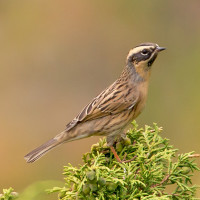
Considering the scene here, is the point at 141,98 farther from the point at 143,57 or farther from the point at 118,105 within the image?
the point at 143,57

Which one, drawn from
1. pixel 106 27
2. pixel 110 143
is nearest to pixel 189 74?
pixel 106 27

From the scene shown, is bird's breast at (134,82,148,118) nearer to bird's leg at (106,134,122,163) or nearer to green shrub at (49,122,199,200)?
bird's leg at (106,134,122,163)

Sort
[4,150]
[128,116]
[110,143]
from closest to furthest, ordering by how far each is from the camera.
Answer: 1. [110,143]
2. [128,116]
3. [4,150]

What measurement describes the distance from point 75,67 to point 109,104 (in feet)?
15.5

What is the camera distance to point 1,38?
10133mm

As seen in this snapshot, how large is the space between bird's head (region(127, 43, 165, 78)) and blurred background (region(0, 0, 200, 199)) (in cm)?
205

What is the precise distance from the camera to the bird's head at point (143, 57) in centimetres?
496

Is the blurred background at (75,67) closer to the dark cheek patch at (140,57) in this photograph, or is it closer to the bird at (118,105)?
the bird at (118,105)

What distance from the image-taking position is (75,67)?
32.3ft

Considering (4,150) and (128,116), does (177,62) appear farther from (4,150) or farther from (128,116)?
(128,116)

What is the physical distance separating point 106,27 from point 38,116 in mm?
2253

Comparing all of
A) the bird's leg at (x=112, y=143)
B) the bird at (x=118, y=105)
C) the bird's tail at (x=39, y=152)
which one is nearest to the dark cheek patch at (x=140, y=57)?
the bird at (x=118, y=105)

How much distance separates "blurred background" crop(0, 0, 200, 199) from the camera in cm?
762

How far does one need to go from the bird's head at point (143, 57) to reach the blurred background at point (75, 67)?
2.05 meters
